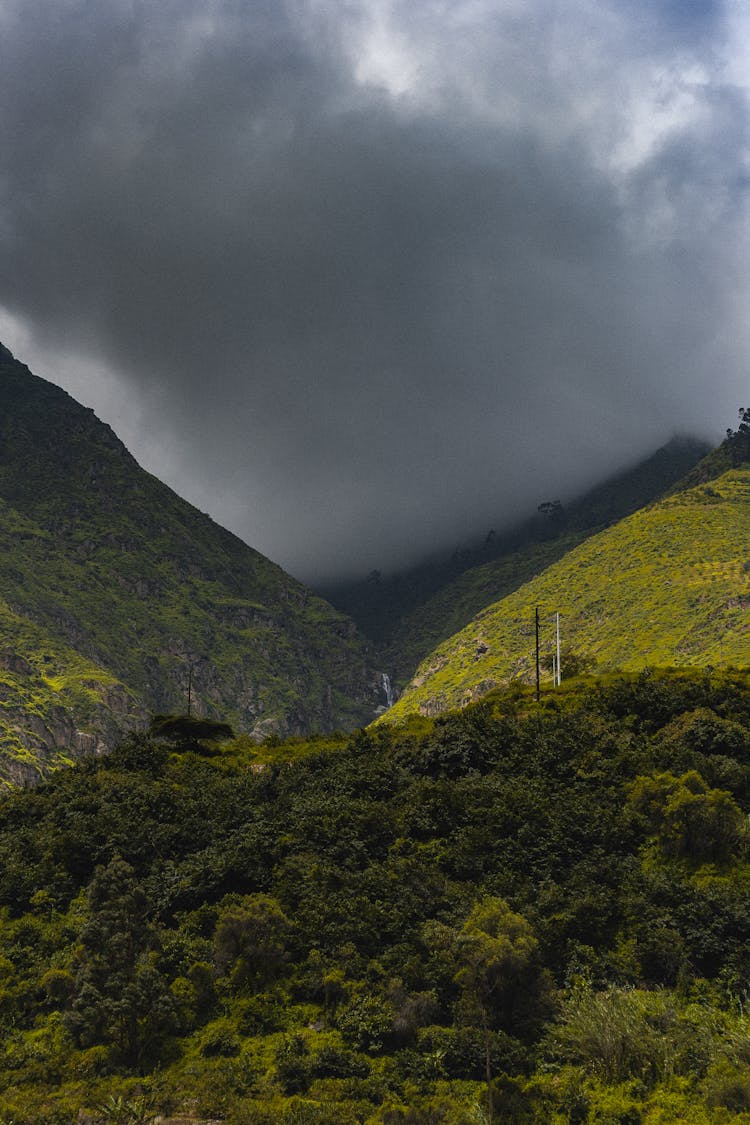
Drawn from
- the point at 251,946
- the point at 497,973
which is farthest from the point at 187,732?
the point at 497,973

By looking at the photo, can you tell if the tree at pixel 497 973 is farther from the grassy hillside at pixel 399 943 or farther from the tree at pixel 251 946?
the tree at pixel 251 946

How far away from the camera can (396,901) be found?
51.4 meters

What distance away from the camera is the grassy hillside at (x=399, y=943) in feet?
127

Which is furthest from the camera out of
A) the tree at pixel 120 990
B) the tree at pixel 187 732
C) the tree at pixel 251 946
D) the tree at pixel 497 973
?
the tree at pixel 187 732

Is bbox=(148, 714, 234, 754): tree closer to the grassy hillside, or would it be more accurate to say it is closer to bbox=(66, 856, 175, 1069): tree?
the grassy hillside

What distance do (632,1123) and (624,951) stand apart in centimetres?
1250

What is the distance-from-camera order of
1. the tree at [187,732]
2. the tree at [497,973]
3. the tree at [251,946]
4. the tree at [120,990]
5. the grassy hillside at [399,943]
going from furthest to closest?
the tree at [187,732] → the tree at [251,946] → the tree at [497,973] → the tree at [120,990] → the grassy hillside at [399,943]

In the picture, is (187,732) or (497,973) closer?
(497,973)

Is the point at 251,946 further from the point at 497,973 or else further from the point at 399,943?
the point at 497,973

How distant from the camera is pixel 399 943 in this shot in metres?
48.2

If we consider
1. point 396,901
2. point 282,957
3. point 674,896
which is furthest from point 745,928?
point 282,957

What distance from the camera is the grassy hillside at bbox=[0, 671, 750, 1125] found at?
38.8 metres

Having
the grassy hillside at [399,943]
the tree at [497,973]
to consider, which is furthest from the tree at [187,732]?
the tree at [497,973]

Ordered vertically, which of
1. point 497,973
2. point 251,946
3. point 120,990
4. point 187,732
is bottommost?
point 497,973
